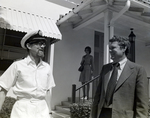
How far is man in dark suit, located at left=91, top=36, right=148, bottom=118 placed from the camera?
5.13 feet

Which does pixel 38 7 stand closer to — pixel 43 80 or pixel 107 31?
pixel 107 31

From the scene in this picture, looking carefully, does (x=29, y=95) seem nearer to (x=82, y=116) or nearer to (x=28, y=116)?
(x=28, y=116)

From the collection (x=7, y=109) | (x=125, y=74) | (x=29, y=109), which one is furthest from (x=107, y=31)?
(x=29, y=109)

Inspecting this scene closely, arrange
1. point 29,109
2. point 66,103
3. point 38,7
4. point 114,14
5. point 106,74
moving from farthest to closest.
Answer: point 38,7 → point 66,103 → point 114,14 → point 106,74 → point 29,109

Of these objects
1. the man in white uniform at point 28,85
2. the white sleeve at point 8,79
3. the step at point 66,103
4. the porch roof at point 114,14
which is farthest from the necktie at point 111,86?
the step at point 66,103

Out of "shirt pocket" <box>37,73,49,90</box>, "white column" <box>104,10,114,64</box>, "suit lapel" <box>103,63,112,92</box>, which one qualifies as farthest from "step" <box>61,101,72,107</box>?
"shirt pocket" <box>37,73,49,90</box>

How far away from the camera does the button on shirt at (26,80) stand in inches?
61.5

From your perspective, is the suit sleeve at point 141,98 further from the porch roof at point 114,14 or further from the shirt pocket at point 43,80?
the porch roof at point 114,14

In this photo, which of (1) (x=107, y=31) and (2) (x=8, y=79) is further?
(1) (x=107, y=31)

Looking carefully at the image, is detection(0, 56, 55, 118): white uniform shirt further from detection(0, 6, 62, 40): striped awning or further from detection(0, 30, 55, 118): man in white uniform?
detection(0, 6, 62, 40): striped awning

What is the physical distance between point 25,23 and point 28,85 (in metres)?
3.69

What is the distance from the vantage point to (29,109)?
154cm

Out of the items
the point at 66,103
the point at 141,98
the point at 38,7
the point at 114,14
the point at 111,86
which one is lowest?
the point at 66,103

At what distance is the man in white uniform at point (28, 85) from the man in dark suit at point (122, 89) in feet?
2.07
